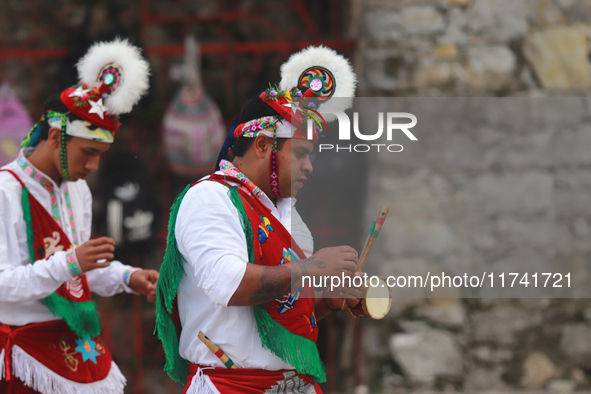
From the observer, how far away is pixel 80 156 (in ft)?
8.07

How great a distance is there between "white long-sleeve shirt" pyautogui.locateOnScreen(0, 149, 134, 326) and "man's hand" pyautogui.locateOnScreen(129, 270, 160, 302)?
6 cm

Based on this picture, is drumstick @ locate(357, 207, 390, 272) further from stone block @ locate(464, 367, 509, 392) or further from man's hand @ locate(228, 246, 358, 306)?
stone block @ locate(464, 367, 509, 392)

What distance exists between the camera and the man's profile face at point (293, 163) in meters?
1.96

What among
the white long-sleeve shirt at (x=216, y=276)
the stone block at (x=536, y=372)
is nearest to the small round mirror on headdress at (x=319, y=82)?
the white long-sleeve shirt at (x=216, y=276)

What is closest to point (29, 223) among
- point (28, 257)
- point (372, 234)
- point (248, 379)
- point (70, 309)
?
point (28, 257)

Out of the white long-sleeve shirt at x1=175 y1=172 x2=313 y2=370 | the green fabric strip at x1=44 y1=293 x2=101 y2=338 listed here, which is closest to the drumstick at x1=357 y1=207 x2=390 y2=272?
the white long-sleeve shirt at x1=175 y1=172 x2=313 y2=370

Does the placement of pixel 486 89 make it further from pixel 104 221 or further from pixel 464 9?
pixel 104 221

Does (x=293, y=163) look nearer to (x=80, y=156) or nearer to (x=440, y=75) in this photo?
(x=80, y=156)

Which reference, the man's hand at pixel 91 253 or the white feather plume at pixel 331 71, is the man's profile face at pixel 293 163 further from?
the man's hand at pixel 91 253

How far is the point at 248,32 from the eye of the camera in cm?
507

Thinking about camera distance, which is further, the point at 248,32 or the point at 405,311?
the point at 248,32

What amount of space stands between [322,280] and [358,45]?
9.55 feet

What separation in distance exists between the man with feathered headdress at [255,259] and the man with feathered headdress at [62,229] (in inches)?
19.2

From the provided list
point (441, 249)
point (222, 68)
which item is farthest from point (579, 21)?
point (222, 68)
